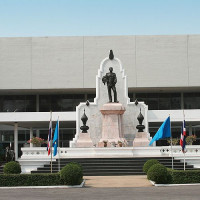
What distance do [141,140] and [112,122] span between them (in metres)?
2.88

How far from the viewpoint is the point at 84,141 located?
129ft

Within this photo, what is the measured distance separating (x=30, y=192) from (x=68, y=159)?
486 inches

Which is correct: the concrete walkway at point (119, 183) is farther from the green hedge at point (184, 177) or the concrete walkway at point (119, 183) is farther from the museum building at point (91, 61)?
the museum building at point (91, 61)

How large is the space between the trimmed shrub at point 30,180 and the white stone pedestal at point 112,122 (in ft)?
52.1

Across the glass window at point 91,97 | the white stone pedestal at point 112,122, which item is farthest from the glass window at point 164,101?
the white stone pedestal at point 112,122

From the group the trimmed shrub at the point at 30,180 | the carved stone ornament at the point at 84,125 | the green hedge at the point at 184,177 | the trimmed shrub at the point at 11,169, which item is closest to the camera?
the trimmed shrub at the point at 30,180

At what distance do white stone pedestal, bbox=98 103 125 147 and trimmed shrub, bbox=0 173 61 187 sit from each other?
625 inches

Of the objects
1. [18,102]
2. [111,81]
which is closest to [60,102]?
[18,102]

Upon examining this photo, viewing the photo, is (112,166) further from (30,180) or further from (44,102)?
(44,102)

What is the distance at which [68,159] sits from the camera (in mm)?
32781

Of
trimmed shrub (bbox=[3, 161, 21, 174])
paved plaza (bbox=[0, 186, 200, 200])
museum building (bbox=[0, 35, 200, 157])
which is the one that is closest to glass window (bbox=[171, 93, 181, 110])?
museum building (bbox=[0, 35, 200, 157])

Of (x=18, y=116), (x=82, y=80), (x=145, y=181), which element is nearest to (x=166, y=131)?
(x=145, y=181)

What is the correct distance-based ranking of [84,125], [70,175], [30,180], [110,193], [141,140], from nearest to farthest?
[110,193], [70,175], [30,180], [141,140], [84,125]

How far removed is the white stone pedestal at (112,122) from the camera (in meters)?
38.7
